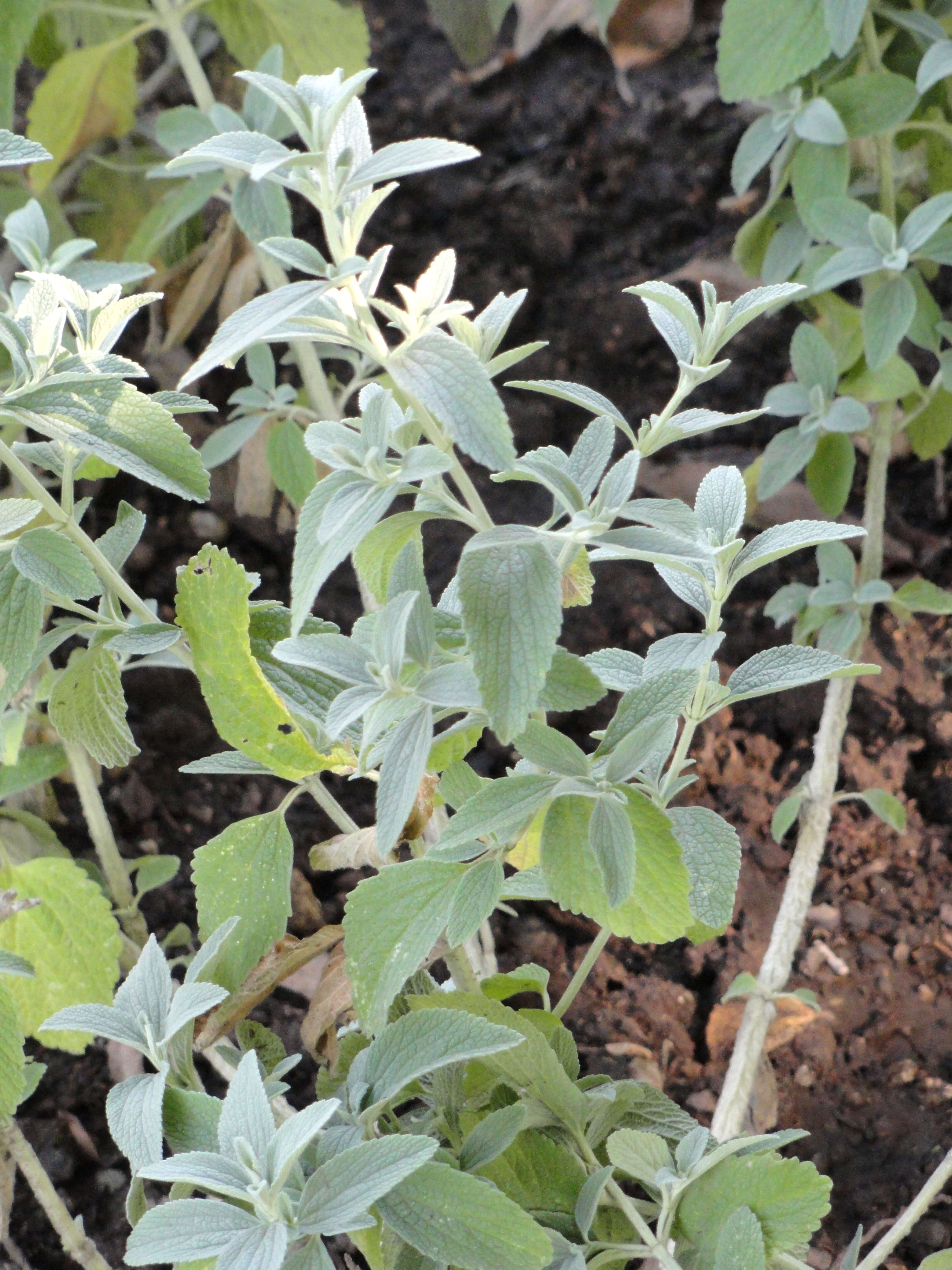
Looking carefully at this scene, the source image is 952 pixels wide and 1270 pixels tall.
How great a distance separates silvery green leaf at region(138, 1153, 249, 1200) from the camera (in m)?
0.51

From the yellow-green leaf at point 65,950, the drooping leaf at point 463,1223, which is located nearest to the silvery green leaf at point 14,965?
the yellow-green leaf at point 65,950

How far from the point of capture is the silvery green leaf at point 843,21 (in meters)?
0.98

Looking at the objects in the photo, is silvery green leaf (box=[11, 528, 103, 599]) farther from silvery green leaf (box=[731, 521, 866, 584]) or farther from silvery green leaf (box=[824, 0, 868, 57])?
silvery green leaf (box=[824, 0, 868, 57])

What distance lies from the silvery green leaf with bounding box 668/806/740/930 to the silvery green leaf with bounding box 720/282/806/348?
0.82 ft

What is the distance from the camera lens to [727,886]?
1.99 feet

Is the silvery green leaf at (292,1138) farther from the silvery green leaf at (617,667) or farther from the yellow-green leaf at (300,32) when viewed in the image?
the yellow-green leaf at (300,32)

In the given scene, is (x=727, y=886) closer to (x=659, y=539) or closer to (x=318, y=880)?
(x=659, y=539)

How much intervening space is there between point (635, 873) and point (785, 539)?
0.59 ft

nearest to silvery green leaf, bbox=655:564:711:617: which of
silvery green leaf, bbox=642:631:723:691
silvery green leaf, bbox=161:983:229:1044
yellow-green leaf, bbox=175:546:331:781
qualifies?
silvery green leaf, bbox=642:631:723:691

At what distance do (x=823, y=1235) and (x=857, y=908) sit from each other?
318 mm

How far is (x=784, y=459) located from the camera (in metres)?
1.16

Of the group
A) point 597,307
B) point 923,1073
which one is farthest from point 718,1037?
point 597,307

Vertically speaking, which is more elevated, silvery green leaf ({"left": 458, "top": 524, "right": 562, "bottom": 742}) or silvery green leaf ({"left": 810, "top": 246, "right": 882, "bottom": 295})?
silvery green leaf ({"left": 458, "top": 524, "right": 562, "bottom": 742})

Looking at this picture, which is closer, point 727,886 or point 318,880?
point 727,886
